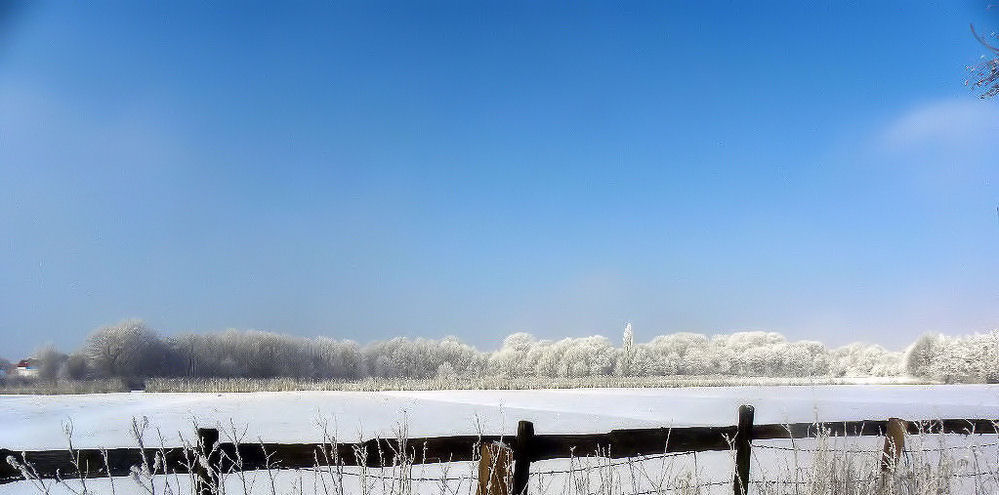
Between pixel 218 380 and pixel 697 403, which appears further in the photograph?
pixel 218 380

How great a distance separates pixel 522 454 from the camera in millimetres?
4020

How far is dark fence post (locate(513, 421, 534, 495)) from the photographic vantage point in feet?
13.1

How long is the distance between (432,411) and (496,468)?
15.4 m

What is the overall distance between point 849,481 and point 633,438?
4.22 ft

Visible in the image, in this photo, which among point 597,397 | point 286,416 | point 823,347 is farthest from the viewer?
point 823,347

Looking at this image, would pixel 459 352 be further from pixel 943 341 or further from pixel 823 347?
pixel 943 341

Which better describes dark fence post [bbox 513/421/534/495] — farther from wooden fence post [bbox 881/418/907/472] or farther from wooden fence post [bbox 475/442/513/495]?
wooden fence post [bbox 881/418/907/472]

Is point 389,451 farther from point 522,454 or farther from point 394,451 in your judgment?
point 394,451

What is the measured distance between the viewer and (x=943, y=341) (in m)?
37.8

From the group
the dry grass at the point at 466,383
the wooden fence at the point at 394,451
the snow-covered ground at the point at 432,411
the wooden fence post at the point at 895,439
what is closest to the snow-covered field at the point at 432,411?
the snow-covered ground at the point at 432,411

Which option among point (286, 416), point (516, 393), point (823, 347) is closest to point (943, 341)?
point (823, 347)

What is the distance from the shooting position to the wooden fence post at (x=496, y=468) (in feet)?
11.8

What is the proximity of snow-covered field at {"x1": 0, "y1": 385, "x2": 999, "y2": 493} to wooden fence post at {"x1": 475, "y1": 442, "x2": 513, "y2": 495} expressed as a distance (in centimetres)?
666

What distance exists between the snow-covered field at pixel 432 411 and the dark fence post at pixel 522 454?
6226mm
